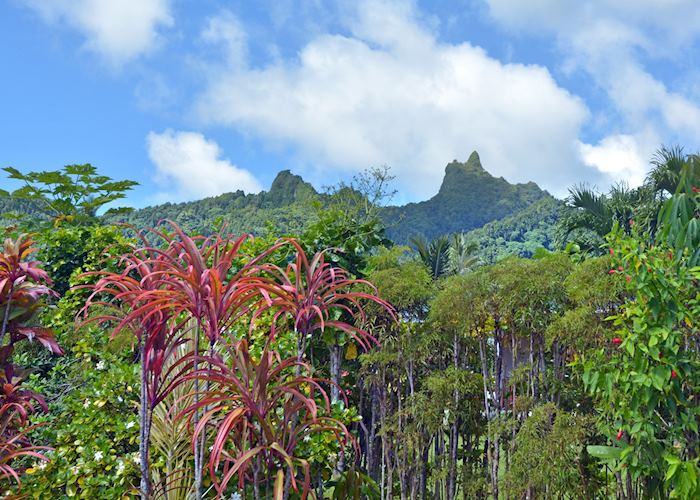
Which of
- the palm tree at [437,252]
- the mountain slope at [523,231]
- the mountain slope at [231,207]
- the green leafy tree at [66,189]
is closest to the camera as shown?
the green leafy tree at [66,189]

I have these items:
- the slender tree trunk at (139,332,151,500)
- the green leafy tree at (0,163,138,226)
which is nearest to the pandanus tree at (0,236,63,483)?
the slender tree trunk at (139,332,151,500)

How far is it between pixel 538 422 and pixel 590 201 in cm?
489

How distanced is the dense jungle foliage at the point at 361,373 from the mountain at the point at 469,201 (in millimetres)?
45730

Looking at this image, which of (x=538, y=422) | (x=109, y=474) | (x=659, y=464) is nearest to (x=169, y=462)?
(x=109, y=474)

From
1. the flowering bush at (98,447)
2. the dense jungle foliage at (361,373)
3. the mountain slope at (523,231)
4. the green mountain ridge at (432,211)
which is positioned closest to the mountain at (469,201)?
the green mountain ridge at (432,211)

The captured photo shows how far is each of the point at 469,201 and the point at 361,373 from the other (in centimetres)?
5289

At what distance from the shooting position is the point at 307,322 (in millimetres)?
2094

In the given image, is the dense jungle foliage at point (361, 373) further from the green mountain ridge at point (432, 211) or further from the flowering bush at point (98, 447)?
the green mountain ridge at point (432, 211)

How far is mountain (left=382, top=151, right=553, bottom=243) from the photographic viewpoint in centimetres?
5162

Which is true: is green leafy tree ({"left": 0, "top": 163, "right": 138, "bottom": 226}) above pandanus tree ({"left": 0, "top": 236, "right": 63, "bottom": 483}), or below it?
above

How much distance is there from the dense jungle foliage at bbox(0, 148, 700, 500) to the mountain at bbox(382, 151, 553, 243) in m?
45.7

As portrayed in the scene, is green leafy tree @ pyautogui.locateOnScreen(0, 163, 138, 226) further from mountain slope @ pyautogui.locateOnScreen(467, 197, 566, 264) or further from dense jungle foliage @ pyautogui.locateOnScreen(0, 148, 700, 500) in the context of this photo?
mountain slope @ pyautogui.locateOnScreen(467, 197, 566, 264)

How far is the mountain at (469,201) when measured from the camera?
169ft

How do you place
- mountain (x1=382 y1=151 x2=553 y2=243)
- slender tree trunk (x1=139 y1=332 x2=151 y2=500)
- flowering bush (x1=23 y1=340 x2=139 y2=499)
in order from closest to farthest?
slender tree trunk (x1=139 y1=332 x2=151 y2=500) < flowering bush (x1=23 y1=340 x2=139 y2=499) < mountain (x1=382 y1=151 x2=553 y2=243)
